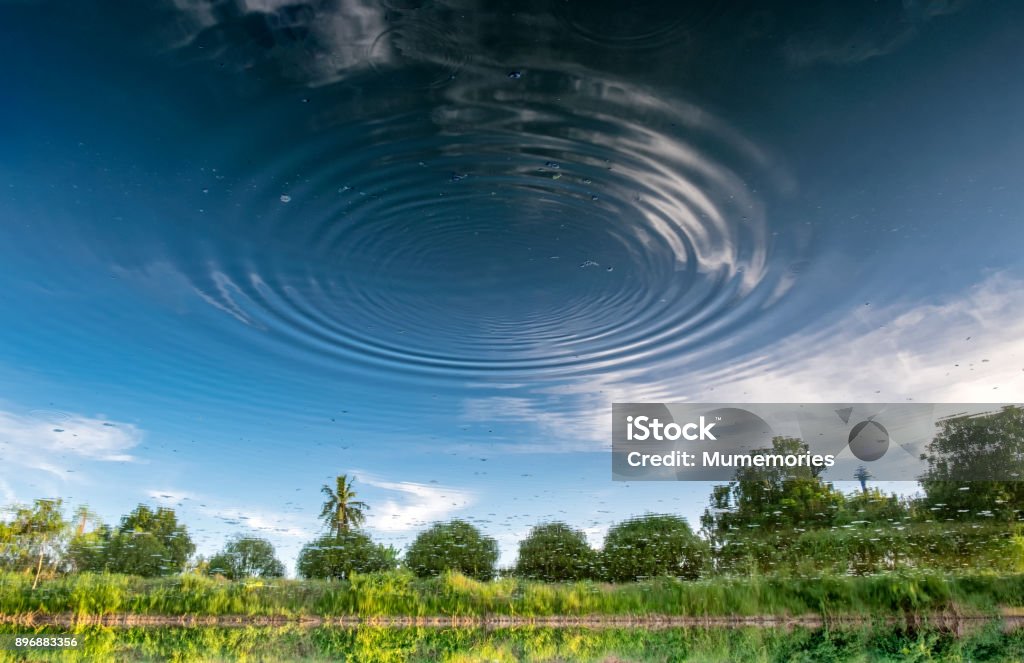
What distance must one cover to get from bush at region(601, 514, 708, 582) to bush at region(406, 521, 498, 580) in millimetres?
3679

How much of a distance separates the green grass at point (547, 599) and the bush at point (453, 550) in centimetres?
643

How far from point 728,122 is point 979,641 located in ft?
31.0

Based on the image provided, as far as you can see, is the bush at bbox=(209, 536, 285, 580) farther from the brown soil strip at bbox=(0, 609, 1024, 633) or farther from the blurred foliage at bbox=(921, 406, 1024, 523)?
the blurred foliage at bbox=(921, 406, 1024, 523)

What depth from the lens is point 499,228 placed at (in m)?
5.98

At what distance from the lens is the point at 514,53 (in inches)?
172

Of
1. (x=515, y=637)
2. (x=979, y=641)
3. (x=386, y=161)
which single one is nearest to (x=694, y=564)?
(x=979, y=641)

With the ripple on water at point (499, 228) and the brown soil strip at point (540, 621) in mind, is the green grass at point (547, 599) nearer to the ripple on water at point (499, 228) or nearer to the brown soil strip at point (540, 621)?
the brown soil strip at point (540, 621)

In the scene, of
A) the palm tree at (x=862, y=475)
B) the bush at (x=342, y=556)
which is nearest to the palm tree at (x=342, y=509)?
the bush at (x=342, y=556)

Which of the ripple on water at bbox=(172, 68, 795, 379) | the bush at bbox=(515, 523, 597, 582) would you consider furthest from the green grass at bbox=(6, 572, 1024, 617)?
the bush at bbox=(515, 523, 597, 582)

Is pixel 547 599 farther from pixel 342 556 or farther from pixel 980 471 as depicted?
pixel 980 471

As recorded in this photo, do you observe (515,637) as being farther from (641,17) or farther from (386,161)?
(641,17)

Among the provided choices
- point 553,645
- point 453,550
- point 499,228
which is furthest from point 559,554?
point 499,228

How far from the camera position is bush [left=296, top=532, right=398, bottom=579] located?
1502cm

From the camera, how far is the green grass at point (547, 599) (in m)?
8.91
